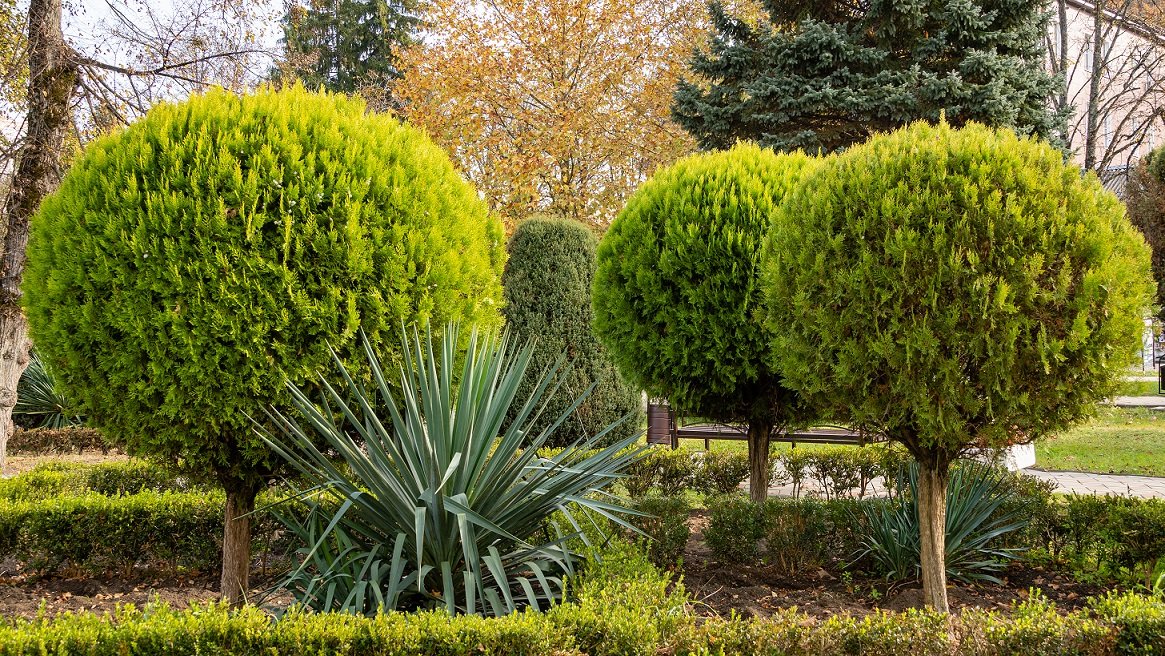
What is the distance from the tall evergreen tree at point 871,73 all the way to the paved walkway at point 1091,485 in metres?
5.20

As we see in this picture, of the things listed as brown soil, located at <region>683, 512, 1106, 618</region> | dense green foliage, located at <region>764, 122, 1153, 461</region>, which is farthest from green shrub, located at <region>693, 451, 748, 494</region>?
dense green foliage, located at <region>764, 122, 1153, 461</region>

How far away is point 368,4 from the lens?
29547 mm

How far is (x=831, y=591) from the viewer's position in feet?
15.1

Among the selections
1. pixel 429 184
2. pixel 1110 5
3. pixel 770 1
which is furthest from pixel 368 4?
pixel 429 184

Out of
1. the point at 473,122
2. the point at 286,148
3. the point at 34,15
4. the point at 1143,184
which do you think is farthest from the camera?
the point at 473,122

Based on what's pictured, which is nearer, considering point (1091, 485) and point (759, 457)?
point (759, 457)

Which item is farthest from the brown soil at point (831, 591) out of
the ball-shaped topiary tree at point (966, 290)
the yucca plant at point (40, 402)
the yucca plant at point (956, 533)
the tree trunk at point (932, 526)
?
the yucca plant at point (40, 402)

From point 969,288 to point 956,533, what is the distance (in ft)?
6.12

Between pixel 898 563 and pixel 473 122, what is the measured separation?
14365 mm

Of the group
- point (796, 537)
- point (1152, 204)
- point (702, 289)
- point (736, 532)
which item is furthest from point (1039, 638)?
point (1152, 204)

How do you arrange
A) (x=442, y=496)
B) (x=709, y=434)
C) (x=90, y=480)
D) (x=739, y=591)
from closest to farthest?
(x=442, y=496) → (x=739, y=591) → (x=90, y=480) → (x=709, y=434)

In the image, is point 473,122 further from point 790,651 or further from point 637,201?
point 790,651

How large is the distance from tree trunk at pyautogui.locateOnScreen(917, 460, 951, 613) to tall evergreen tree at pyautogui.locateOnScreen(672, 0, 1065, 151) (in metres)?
9.01

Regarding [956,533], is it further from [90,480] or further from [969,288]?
[90,480]
